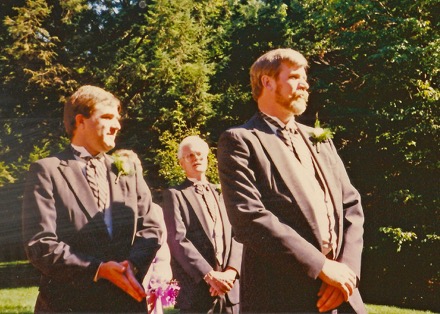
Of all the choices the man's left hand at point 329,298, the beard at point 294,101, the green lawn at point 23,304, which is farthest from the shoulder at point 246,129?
the green lawn at point 23,304

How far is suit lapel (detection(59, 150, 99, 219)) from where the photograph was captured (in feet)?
10.00

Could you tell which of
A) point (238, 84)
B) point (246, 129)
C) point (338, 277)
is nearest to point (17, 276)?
point (238, 84)

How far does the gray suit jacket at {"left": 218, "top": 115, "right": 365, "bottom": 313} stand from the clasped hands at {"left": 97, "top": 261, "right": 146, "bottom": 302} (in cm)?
59

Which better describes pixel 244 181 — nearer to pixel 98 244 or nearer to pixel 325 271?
pixel 325 271

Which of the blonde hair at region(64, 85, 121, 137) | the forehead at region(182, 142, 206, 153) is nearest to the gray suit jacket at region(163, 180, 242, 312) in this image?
the forehead at region(182, 142, 206, 153)

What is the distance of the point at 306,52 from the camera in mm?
19266

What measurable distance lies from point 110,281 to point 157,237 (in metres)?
0.39

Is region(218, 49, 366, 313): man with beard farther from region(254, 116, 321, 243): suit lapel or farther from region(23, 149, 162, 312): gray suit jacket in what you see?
region(23, 149, 162, 312): gray suit jacket

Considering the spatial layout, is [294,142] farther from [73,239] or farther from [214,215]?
[214,215]

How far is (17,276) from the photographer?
60.2 feet

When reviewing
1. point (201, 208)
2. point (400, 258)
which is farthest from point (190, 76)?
point (201, 208)

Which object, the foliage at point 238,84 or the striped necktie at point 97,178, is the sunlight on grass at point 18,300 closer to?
the foliage at point 238,84

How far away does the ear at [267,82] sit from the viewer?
10.2 ft

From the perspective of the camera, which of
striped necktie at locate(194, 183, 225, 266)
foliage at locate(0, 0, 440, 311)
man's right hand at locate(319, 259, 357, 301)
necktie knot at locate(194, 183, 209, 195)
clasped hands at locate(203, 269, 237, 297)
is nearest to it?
man's right hand at locate(319, 259, 357, 301)
